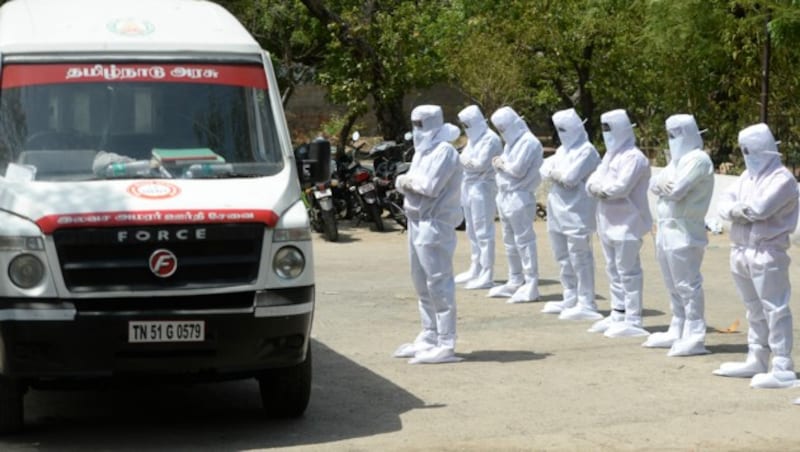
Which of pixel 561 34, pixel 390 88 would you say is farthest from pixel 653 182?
pixel 561 34

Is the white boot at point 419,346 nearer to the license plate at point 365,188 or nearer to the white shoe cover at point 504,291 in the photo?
the white shoe cover at point 504,291

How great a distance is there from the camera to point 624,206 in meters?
13.0

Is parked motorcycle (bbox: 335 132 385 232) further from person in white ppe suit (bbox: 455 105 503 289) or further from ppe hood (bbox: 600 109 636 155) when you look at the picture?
ppe hood (bbox: 600 109 636 155)

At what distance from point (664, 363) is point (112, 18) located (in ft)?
15.8

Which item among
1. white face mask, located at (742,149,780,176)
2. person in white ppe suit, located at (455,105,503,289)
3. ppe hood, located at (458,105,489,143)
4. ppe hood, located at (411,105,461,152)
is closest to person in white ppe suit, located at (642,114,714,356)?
white face mask, located at (742,149,780,176)

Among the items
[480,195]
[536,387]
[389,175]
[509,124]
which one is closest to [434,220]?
[536,387]

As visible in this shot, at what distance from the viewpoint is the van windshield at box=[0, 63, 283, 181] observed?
31.1 ft

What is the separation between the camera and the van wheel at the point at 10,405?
916cm

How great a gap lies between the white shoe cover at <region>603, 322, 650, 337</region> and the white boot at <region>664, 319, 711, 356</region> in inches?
40.7

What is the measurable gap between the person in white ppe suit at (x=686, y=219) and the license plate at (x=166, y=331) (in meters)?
4.39

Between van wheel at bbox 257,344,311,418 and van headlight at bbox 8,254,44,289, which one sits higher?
van headlight at bbox 8,254,44,289

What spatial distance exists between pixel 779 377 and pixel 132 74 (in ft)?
15.6

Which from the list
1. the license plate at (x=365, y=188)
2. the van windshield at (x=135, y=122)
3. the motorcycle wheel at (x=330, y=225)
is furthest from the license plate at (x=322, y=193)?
the van windshield at (x=135, y=122)

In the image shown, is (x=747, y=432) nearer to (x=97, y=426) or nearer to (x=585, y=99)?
(x=97, y=426)
